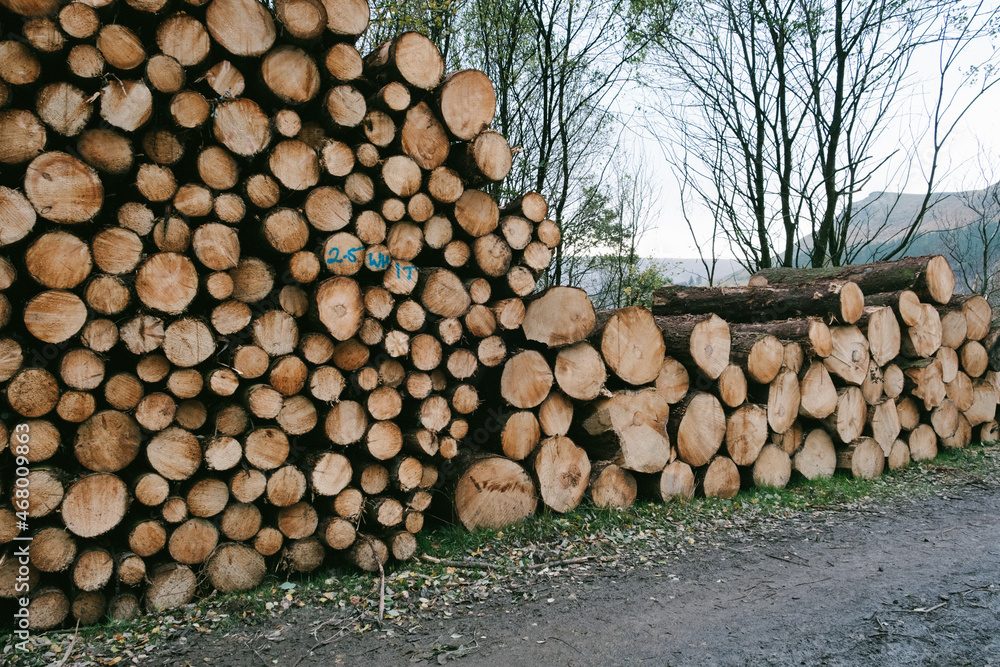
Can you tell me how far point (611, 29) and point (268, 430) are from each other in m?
8.29

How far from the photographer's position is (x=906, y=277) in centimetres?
623

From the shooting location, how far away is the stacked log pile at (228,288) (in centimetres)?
288

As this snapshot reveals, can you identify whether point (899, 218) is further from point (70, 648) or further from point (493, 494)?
point (70, 648)

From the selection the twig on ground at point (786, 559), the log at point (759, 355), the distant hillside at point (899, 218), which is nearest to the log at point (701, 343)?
the log at point (759, 355)

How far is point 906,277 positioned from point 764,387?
2.37 metres

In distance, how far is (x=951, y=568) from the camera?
12.2 ft

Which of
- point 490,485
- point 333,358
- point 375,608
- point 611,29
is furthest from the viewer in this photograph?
point 611,29

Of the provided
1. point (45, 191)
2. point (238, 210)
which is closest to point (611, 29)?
point (238, 210)

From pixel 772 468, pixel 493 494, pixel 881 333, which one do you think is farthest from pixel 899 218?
pixel 493 494

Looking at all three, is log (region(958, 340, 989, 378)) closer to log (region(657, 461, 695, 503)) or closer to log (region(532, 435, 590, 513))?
log (region(657, 461, 695, 503))

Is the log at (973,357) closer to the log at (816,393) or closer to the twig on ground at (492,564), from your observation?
the log at (816,393)

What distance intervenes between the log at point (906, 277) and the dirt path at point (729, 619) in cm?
297

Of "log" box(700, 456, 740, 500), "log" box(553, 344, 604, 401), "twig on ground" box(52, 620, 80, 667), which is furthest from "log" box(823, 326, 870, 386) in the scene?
"twig on ground" box(52, 620, 80, 667)

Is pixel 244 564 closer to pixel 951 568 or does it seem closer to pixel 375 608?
pixel 375 608
